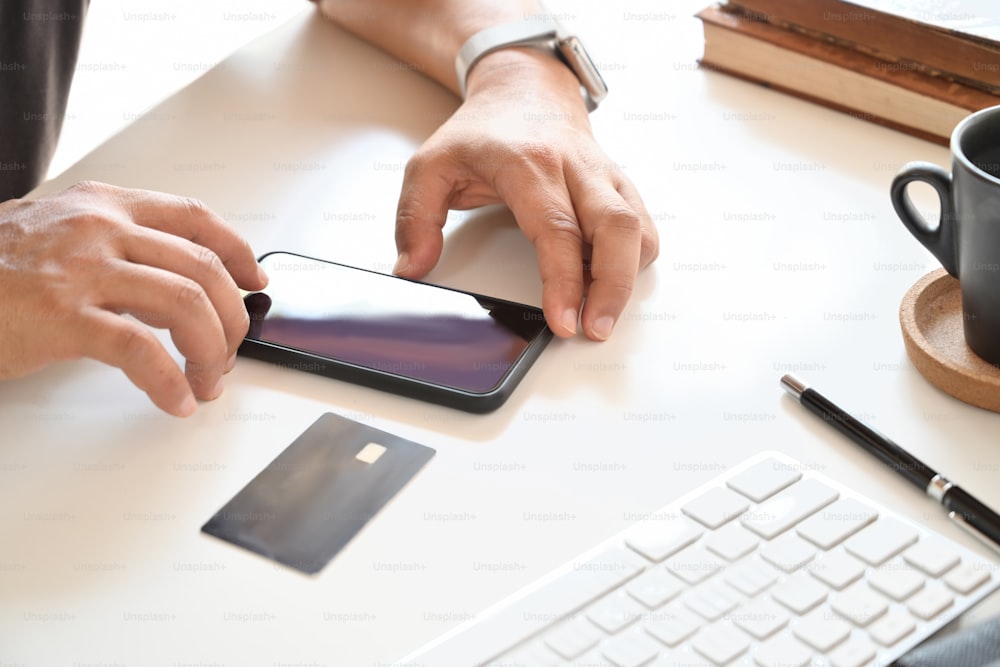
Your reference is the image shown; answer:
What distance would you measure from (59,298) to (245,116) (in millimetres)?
402

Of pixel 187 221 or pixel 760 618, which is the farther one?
pixel 187 221

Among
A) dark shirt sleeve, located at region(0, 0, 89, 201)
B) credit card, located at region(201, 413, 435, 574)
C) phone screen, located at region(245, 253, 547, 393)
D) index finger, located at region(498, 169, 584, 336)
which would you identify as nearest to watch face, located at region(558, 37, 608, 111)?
index finger, located at region(498, 169, 584, 336)

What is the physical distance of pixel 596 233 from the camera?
782mm

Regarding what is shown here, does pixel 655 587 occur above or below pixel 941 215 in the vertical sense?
below

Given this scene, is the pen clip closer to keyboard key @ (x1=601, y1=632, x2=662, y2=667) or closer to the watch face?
keyboard key @ (x1=601, y1=632, x2=662, y2=667)

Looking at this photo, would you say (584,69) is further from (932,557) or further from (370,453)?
(932,557)

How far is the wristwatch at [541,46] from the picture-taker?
99 cm

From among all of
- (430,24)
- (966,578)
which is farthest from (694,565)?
(430,24)

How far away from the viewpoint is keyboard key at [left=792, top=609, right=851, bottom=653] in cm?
49

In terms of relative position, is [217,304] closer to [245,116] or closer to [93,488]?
[93,488]

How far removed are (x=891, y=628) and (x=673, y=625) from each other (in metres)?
0.10

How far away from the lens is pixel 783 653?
Answer: 489 millimetres

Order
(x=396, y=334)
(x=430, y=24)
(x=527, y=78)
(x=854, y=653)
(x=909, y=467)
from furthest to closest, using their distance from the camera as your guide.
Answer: (x=430, y=24), (x=527, y=78), (x=396, y=334), (x=909, y=467), (x=854, y=653)

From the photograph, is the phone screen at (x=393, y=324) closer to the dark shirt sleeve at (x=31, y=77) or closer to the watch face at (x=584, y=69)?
the watch face at (x=584, y=69)
